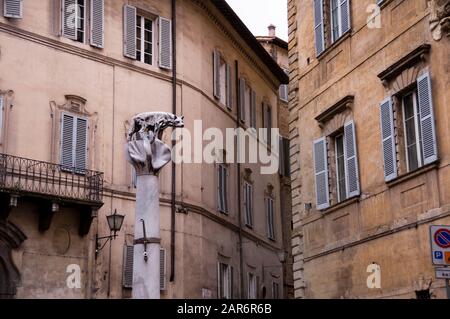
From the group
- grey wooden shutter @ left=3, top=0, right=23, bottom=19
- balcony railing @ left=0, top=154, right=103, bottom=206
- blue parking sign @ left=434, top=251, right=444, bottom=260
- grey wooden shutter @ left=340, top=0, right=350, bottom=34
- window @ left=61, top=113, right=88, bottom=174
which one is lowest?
blue parking sign @ left=434, top=251, right=444, bottom=260

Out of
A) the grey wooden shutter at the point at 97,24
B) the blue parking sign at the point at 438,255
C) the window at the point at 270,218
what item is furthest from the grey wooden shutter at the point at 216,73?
the blue parking sign at the point at 438,255

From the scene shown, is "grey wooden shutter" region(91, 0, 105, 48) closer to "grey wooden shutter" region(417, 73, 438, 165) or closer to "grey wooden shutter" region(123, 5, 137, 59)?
"grey wooden shutter" region(123, 5, 137, 59)

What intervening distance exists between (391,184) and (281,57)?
25259 mm

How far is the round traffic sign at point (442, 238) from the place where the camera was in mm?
9234

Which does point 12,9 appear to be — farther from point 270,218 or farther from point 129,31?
point 270,218

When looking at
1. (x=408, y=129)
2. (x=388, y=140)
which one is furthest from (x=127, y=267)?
(x=408, y=129)

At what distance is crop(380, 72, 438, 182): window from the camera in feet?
43.1

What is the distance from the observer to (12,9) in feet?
67.7

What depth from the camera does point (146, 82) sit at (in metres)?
23.5

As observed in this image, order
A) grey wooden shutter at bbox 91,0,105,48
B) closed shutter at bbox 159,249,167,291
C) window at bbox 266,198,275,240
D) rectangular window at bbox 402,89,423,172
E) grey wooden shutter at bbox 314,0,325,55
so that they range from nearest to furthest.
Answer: rectangular window at bbox 402,89,423,172
grey wooden shutter at bbox 314,0,325,55
closed shutter at bbox 159,249,167,291
grey wooden shutter at bbox 91,0,105,48
window at bbox 266,198,275,240

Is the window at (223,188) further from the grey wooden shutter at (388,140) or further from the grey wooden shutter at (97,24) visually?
the grey wooden shutter at (388,140)

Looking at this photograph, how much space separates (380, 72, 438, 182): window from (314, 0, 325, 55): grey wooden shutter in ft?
10.5

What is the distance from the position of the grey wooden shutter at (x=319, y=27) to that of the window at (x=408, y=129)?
321cm

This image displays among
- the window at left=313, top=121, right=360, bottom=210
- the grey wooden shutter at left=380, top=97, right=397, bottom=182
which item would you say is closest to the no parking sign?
Result: the grey wooden shutter at left=380, top=97, right=397, bottom=182
